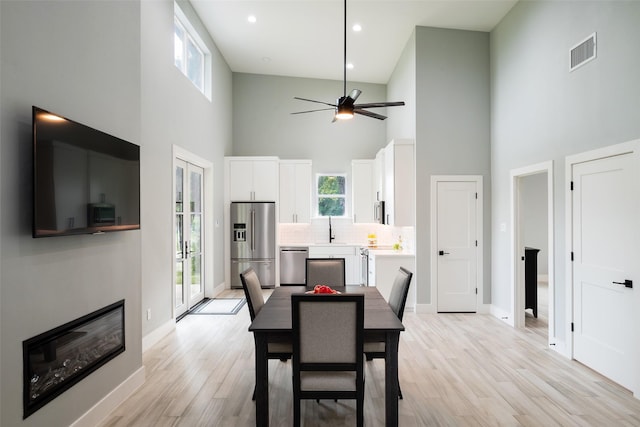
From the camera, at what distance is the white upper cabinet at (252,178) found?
6.76 m

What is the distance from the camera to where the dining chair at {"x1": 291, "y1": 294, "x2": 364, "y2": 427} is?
207cm

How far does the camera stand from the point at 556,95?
148 inches

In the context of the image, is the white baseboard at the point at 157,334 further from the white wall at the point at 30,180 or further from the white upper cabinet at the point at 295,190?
the white upper cabinet at the point at 295,190

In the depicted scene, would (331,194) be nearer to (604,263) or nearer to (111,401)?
(604,263)

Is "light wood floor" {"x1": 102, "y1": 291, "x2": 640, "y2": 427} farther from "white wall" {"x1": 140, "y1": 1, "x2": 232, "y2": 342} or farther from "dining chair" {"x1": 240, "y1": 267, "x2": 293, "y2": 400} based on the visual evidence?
"white wall" {"x1": 140, "y1": 1, "x2": 232, "y2": 342}

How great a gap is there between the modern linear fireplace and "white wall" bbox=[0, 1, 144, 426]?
5 cm

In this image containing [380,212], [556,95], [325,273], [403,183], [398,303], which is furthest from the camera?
[380,212]

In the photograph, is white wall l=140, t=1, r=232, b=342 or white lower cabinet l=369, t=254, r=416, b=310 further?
white lower cabinet l=369, t=254, r=416, b=310

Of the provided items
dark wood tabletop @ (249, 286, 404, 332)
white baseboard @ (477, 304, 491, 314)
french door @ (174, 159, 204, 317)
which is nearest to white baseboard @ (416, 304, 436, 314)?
white baseboard @ (477, 304, 491, 314)

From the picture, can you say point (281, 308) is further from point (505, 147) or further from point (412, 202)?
point (505, 147)

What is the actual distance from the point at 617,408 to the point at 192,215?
17.4 feet

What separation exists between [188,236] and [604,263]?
4929mm

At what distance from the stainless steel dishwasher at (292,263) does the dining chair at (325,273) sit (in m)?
3.08

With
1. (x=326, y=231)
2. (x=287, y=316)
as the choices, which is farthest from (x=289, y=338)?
(x=326, y=231)
